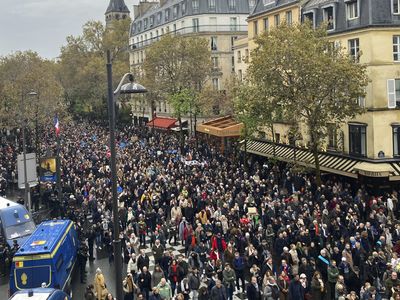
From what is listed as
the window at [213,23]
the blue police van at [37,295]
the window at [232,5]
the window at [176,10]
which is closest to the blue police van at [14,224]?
the blue police van at [37,295]

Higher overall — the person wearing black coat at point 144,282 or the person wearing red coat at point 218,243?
the person wearing red coat at point 218,243

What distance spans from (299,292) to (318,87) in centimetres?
1666

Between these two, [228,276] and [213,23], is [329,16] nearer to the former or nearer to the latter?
[228,276]

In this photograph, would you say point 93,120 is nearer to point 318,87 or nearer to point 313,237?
point 318,87

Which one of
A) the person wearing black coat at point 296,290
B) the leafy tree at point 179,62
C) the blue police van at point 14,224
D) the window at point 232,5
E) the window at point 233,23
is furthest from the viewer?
the window at point 232,5

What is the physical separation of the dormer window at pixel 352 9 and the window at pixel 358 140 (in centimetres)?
674

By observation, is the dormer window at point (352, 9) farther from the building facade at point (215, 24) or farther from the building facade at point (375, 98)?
the building facade at point (215, 24)

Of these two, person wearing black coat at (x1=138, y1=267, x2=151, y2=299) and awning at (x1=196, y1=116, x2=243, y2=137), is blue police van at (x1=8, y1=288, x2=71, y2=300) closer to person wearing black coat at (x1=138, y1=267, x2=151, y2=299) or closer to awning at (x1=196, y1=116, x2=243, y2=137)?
person wearing black coat at (x1=138, y1=267, x2=151, y2=299)

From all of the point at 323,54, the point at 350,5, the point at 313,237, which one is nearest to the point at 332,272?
the point at 313,237

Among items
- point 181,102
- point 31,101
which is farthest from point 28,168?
point 31,101

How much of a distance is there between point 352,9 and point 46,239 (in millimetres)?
24216

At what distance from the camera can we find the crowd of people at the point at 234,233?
16609 millimetres

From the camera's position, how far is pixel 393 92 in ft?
107

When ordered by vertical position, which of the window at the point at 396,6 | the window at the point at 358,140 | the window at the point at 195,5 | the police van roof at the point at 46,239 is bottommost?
the police van roof at the point at 46,239
